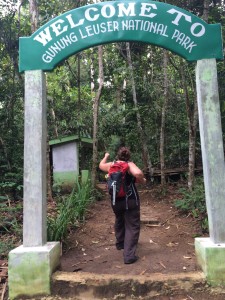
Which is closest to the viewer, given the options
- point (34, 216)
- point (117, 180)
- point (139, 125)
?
point (34, 216)

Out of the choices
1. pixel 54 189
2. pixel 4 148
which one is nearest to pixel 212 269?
pixel 54 189

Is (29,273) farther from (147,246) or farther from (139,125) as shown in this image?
(139,125)

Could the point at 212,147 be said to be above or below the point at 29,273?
above

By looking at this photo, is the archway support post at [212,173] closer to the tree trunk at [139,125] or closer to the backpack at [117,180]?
the backpack at [117,180]

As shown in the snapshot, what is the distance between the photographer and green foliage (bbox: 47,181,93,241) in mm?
4800

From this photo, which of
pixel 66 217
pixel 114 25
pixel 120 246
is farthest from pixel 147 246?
pixel 114 25

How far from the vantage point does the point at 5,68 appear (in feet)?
35.0

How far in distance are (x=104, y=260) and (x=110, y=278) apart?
1.11 metres

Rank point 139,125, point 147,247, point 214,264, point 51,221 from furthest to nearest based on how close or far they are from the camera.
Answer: point 139,125 < point 147,247 < point 51,221 < point 214,264

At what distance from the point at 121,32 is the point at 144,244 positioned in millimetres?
3592

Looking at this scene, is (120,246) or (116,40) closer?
(116,40)

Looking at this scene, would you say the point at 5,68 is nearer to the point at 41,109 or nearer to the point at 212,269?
the point at 41,109

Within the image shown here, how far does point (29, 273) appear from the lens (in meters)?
3.43

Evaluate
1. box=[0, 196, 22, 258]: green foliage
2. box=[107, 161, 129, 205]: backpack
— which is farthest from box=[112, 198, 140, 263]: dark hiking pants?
box=[0, 196, 22, 258]: green foliage
